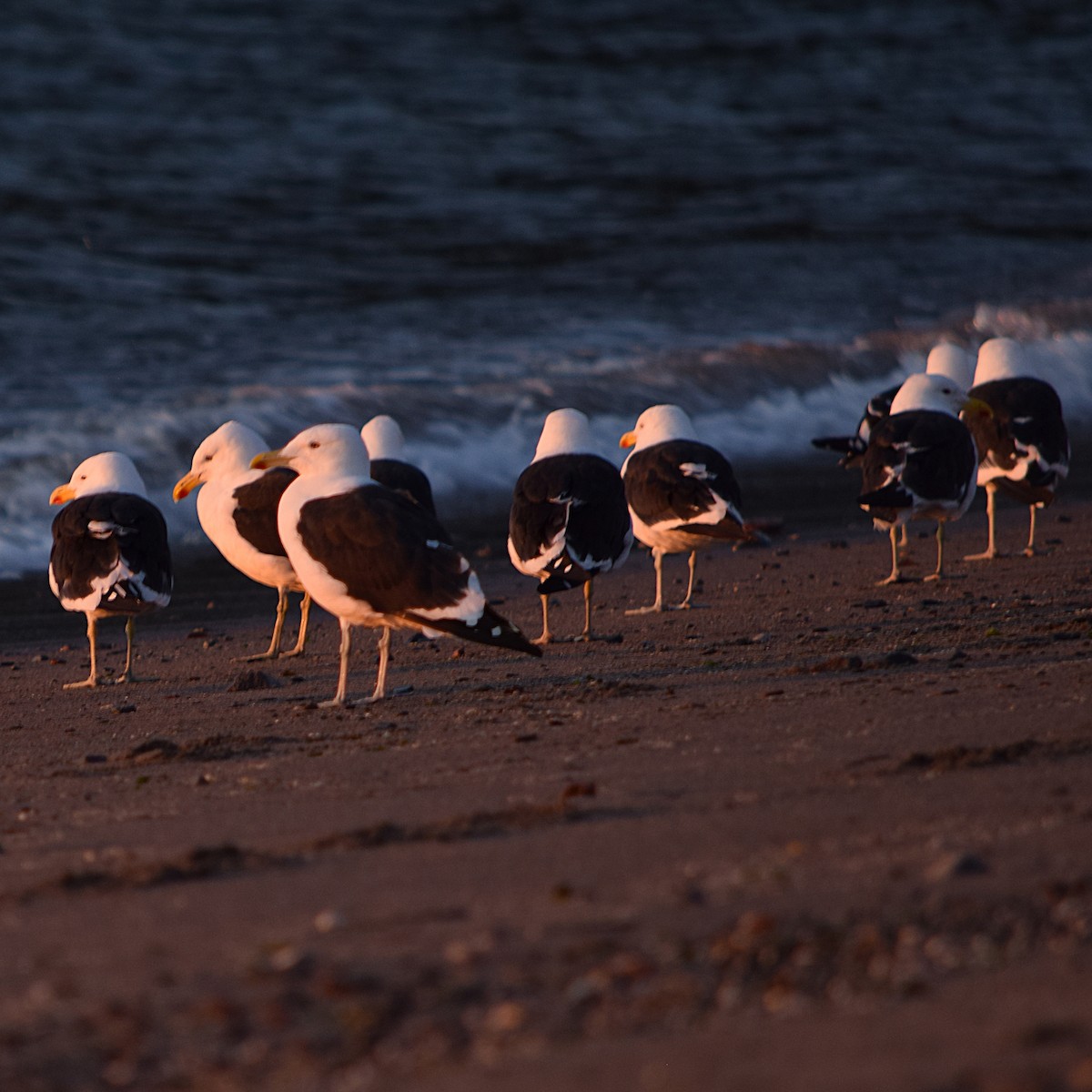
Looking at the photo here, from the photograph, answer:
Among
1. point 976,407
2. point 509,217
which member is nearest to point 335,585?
point 976,407

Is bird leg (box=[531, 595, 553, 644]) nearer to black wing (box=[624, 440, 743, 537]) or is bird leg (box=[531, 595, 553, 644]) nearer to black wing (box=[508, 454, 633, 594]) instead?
black wing (box=[508, 454, 633, 594])

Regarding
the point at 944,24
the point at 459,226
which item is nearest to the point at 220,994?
the point at 459,226

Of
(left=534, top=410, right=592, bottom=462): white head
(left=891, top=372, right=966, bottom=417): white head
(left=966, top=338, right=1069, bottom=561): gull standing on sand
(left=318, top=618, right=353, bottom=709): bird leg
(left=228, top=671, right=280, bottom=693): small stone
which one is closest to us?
(left=318, top=618, right=353, bottom=709): bird leg

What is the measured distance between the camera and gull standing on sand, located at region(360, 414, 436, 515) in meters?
9.87

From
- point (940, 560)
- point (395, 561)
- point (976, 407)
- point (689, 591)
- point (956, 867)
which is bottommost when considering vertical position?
point (956, 867)

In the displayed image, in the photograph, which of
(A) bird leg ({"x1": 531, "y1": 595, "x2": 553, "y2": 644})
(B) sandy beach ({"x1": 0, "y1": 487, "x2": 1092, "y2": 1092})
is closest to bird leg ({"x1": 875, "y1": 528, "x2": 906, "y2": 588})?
(A) bird leg ({"x1": 531, "y1": 595, "x2": 553, "y2": 644})

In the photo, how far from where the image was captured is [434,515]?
951cm

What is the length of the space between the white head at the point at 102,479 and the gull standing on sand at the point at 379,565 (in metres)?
1.77

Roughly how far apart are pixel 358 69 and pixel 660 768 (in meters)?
30.2

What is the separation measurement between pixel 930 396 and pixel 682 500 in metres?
2.35

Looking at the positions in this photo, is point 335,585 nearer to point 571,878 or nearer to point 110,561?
point 110,561

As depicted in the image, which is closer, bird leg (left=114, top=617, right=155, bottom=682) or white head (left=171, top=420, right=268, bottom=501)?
bird leg (left=114, top=617, right=155, bottom=682)

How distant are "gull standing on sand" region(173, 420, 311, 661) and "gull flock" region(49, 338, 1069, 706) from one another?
0.01 meters

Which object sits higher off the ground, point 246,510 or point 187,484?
point 187,484
